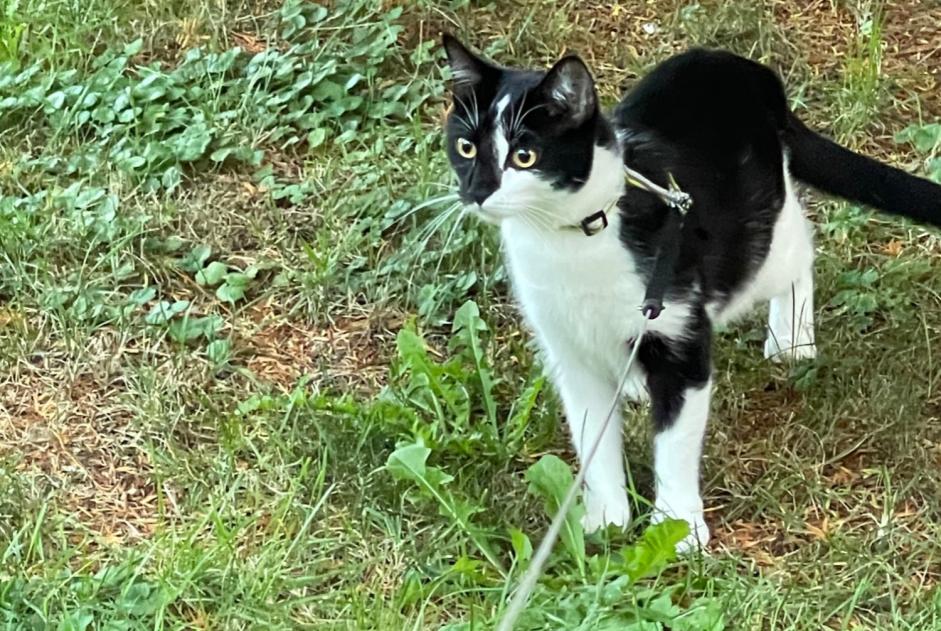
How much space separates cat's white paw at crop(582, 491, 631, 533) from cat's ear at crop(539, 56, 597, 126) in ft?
2.24

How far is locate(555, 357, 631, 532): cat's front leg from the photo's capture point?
2152 mm

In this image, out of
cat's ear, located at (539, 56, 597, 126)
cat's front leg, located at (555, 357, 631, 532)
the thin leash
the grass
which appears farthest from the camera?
cat's front leg, located at (555, 357, 631, 532)

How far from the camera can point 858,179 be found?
91.8 inches

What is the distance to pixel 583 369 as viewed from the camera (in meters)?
2.16

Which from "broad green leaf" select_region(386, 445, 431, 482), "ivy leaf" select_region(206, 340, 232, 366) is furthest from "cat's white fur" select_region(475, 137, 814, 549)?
"ivy leaf" select_region(206, 340, 232, 366)

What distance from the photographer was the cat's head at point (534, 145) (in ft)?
6.04

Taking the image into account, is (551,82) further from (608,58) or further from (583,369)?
(608,58)

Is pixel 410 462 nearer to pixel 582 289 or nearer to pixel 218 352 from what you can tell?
pixel 582 289

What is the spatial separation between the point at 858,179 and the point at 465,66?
32.9 inches

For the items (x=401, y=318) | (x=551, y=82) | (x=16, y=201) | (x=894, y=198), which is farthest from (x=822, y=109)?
(x=16, y=201)

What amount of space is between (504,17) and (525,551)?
1.78 metres

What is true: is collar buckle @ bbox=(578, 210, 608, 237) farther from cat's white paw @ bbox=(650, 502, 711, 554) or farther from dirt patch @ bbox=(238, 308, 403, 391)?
dirt patch @ bbox=(238, 308, 403, 391)

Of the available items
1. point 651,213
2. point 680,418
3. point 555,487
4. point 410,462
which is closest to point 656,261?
point 651,213

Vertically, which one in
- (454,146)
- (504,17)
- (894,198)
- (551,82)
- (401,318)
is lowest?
(401,318)
